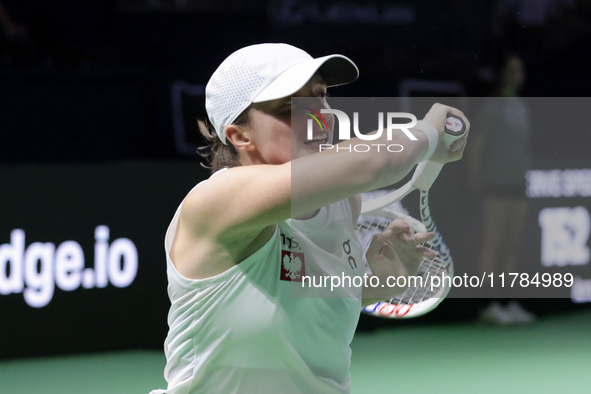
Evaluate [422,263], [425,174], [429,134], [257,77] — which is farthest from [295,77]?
[422,263]

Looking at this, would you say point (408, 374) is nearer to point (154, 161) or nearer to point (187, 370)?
point (154, 161)

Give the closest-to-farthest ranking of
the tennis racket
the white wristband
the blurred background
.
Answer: the white wristband
the tennis racket
the blurred background

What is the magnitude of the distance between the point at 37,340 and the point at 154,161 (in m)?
1.13

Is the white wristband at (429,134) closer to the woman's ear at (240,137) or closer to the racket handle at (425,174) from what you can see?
the woman's ear at (240,137)

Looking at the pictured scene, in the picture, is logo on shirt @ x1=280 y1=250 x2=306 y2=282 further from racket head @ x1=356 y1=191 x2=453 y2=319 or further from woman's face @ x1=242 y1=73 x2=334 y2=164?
racket head @ x1=356 y1=191 x2=453 y2=319

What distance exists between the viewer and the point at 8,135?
12.7 feet

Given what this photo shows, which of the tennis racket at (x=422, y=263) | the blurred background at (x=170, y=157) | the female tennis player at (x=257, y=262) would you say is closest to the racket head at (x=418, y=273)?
the tennis racket at (x=422, y=263)

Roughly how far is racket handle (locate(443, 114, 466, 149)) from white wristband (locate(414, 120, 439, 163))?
0.07 m

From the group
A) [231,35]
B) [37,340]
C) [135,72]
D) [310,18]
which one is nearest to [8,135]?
[135,72]

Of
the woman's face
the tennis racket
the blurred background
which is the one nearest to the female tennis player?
the woman's face

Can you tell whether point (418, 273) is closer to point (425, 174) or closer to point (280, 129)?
point (425, 174)

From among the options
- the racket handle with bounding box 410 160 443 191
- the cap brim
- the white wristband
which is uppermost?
the cap brim

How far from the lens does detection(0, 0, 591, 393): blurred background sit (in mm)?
3721

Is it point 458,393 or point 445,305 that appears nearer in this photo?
point 458,393
